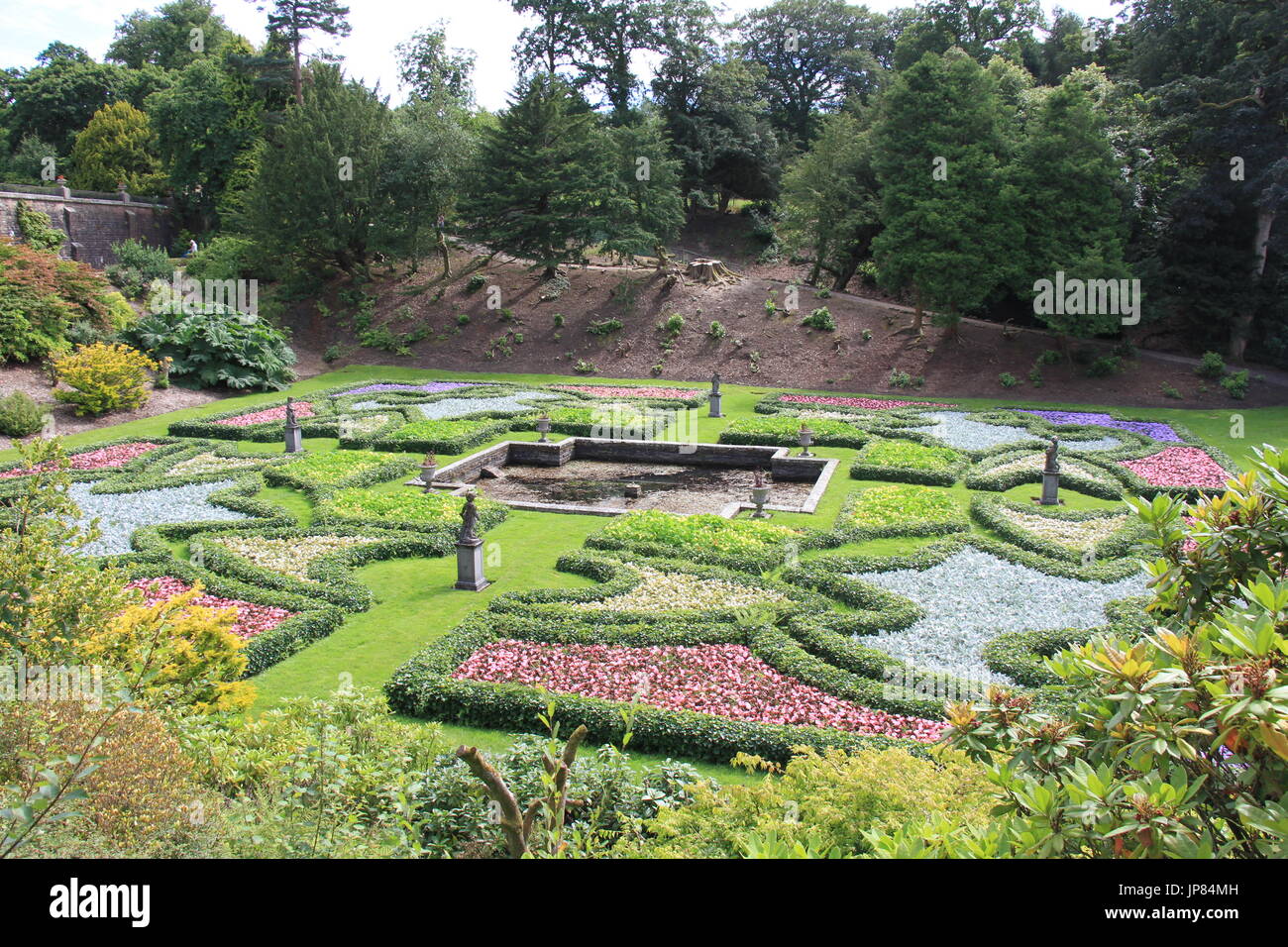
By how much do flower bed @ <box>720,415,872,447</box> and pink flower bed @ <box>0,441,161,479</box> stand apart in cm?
1185

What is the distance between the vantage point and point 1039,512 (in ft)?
44.2

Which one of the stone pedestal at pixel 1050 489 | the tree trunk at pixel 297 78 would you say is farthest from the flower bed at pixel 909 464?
the tree trunk at pixel 297 78

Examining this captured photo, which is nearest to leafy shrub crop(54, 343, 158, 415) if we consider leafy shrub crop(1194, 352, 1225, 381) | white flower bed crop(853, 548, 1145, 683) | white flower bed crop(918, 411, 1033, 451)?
white flower bed crop(853, 548, 1145, 683)

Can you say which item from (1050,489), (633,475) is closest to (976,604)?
(1050,489)

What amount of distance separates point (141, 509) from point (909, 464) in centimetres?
1303

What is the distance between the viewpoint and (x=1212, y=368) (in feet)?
80.6

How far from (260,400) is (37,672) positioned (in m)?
19.6

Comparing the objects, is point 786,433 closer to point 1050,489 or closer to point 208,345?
point 1050,489

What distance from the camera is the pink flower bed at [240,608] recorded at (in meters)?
9.21

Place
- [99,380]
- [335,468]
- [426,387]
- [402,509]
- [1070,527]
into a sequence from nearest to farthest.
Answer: [1070,527] → [402,509] → [335,468] → [99,380] → [426,387]

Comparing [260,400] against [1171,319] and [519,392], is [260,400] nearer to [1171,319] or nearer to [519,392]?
[519,392]

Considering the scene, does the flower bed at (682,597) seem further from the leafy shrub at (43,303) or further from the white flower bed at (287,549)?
the leafy shrub at (43,303)

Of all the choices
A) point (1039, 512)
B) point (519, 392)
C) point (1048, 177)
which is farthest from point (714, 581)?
point (1048, 177)

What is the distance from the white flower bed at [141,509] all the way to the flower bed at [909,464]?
10.7 m
